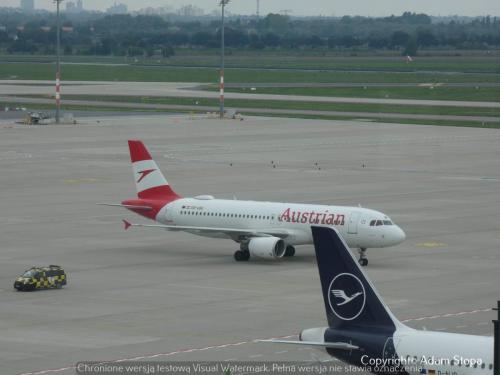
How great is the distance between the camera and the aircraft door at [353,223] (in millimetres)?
59188

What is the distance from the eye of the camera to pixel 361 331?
30531 mm

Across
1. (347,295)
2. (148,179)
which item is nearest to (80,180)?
(148,179)

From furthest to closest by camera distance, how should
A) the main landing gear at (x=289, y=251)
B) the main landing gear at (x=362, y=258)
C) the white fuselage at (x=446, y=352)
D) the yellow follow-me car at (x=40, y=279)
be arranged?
the main landing gear at (x=289, y=251) < the main landing gear at (x=362, y=258) < the yellow follow-me car at (x=40, y=279) < the white fuselage at (x=446, y=352)

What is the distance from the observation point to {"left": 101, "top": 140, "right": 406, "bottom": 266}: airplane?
5934 cm

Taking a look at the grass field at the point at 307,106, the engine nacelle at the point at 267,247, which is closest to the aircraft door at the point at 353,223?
the engine nacelle at the point at 267,247

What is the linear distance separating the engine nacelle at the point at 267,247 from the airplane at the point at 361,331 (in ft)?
93.8

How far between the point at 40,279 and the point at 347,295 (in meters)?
25.1

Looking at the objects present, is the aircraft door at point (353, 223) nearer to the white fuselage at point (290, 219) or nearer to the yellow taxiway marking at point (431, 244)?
the white fuselage at point (290, 219)

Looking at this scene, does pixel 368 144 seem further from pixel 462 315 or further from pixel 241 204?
pixel 462 315

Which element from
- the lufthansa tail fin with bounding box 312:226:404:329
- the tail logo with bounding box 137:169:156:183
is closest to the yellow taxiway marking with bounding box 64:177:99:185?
the tail logo with bounding box 137:169:156:183

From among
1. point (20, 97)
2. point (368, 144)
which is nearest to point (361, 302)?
point (368, 144)

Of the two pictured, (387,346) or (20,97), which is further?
(20,97)

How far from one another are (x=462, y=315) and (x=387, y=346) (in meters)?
18.6

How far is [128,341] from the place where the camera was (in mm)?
42906
